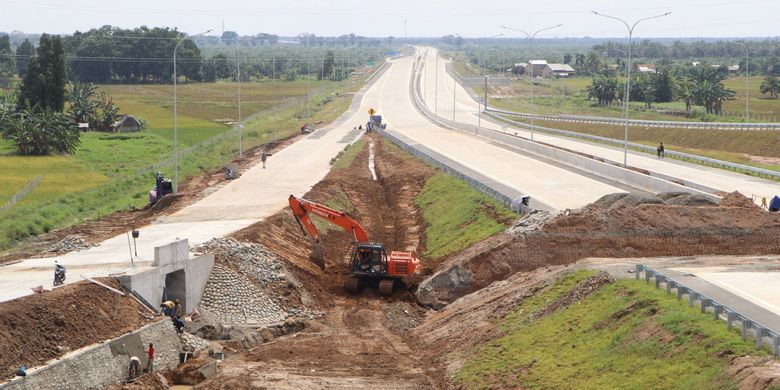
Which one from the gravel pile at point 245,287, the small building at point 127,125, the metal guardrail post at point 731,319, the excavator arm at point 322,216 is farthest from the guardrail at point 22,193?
the metal guardrail post at point 731,319

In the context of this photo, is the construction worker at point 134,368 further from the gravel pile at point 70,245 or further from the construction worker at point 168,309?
the gravel pile at point 70,245

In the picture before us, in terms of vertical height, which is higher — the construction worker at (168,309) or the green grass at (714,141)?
the green grass at (714,141)

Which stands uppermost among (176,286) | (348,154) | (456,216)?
(348,154)

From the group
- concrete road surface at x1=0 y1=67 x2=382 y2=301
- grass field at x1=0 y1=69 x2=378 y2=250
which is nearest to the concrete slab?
concrete road surface at x1=0 y1=67 x2=382 y2=301

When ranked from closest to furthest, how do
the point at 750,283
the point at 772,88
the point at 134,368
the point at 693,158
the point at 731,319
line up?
the point at 731,319 → the point at 134,368 → the point at 750,283 → the point at 693,158 → the point at 772,88

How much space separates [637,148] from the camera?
3824 inches

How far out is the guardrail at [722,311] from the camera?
24.7 m

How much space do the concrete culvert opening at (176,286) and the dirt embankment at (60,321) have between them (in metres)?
3.03

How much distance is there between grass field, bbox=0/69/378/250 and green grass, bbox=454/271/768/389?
27248 mm

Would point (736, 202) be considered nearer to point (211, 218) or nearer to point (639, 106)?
point (211, 218)

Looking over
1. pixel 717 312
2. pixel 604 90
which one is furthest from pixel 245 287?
pixel 604 90

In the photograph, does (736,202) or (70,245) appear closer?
(70,245)

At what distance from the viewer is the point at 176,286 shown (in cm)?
3831

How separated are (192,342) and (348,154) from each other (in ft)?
194
